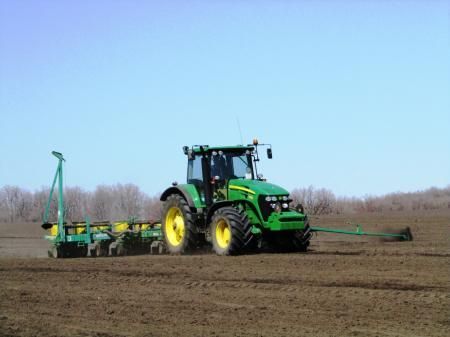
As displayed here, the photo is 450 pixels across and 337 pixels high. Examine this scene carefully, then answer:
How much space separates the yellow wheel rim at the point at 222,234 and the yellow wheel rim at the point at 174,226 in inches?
62.0

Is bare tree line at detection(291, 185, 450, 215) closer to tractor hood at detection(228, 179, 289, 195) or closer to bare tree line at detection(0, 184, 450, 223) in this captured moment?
bare tree line at detection(0, 184, 450, 223)

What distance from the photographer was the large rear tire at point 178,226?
51.1ft

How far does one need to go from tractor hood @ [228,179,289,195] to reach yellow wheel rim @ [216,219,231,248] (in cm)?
78

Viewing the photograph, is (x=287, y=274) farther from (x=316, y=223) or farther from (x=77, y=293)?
(x=316, y=223)

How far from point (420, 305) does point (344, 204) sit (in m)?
29.5

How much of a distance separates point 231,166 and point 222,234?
1546 millimetres

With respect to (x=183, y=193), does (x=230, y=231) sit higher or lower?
lower

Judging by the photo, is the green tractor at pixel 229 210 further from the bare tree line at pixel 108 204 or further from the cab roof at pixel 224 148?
the bare tree line at pixel 108 204

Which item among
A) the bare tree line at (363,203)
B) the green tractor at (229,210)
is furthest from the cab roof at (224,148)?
the bare tree line at (363,203)

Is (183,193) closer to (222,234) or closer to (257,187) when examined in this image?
(222,234)

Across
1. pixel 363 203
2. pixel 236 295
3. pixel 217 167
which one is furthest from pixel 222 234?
pixel 363 203

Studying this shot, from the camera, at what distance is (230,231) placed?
46.8 ft

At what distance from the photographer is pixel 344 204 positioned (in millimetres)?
37844

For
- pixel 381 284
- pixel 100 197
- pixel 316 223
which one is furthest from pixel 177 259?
pixel 100 197
